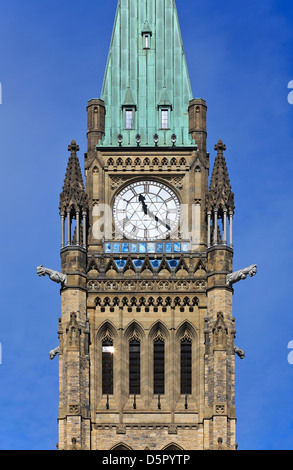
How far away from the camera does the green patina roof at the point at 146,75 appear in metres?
123

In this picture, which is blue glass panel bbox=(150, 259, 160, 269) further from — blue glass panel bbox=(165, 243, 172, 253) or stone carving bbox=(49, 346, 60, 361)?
stone carving bbox=(49, 346, 60, 361)

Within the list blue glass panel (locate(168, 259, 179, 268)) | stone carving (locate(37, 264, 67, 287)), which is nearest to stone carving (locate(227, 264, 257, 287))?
blue glass panel (locate(168, 259, 179, 268))

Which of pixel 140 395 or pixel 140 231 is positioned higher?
pixel 140 231

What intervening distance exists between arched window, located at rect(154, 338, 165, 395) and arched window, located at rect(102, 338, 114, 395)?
6.61 ft

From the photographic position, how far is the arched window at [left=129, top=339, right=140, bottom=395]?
117m

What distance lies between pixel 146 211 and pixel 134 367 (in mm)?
7726

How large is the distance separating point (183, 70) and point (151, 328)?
13895mm

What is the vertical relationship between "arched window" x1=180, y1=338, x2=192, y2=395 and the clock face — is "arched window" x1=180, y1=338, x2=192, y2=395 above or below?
below

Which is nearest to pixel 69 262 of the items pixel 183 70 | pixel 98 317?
pixel 98 317

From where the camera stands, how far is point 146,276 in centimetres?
11869

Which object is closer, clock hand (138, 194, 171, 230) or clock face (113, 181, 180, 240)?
clock face (113, 181, 180, 240)
